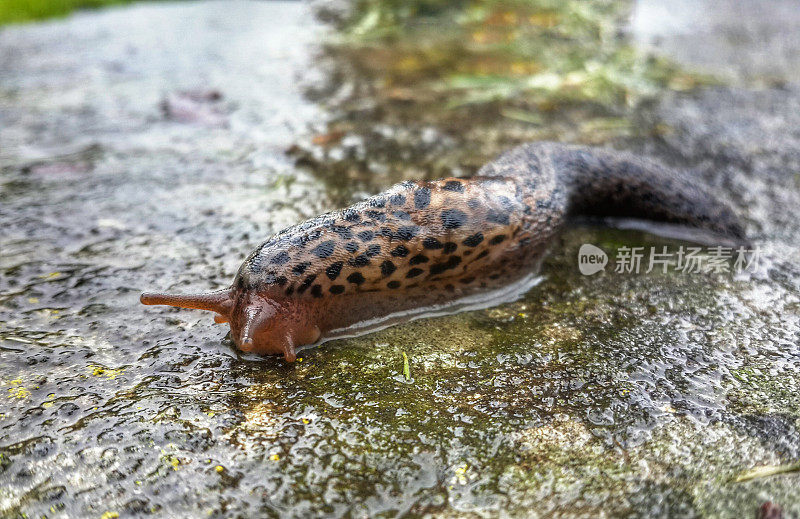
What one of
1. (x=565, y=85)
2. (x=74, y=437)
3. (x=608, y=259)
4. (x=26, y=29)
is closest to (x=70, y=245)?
(x=74, y=437)

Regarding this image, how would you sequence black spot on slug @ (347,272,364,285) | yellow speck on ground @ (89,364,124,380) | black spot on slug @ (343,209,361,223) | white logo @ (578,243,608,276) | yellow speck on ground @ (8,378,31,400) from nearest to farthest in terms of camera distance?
1. yellow speck on ground @ (8,378,31,400)
2. yellow speck on ground @ (89,364,124,380)
3. black spot on slug @ (347,272,364,285)
4. black spot on slug @ (343,209,361,223)
5. white logo @ (578,243,608,276)

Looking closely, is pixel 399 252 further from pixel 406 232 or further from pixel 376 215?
pixel 376 215

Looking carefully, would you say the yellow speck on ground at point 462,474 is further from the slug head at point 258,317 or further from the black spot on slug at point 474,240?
the black spot on slug at point 474,240

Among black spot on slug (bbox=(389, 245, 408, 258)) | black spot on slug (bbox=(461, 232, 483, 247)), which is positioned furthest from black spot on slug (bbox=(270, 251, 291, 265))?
black spot on slug (bbox=(461, 232, 483, 247))

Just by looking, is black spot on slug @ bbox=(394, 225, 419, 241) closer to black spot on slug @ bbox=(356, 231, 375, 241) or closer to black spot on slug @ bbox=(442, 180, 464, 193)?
black spot on slug @ bbox=(356, 231, 375, 241)

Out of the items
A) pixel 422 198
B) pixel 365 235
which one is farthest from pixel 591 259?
pixel 365 235

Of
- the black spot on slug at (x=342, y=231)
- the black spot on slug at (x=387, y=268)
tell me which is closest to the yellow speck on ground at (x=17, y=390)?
the black spot on slug at (x=342, y=231)

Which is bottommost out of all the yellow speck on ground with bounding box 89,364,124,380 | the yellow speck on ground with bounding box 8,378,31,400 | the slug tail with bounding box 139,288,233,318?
the yellow speck on ground with bounding box 8,378,31,400
